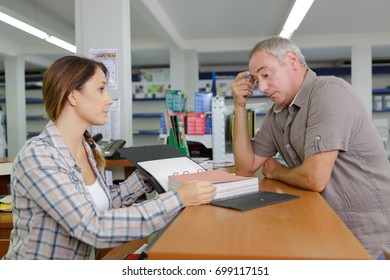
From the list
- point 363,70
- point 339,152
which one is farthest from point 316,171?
point 363,70

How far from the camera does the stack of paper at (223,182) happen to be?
1.30m

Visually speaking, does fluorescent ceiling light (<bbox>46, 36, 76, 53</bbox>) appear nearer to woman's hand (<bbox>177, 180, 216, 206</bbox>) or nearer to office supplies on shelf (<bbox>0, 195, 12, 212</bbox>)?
office supplies on shelf (<bbox>0, 195, 12, 212</bbox>)

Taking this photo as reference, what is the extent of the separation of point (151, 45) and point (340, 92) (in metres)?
6.33

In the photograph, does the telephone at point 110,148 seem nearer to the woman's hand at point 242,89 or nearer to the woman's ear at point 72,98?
the woman's hand at point 242,89

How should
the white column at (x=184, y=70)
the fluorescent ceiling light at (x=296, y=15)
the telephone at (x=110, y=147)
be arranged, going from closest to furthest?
the telephone at (x=110, y=147) → the fluorescent ceiling light at (x=296, y=15) → the white column at (x=184, y=70)

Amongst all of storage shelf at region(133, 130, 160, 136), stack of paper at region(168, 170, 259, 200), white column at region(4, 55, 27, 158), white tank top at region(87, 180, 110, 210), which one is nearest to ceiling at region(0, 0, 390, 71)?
white column at region(4, 55, 27, 158)

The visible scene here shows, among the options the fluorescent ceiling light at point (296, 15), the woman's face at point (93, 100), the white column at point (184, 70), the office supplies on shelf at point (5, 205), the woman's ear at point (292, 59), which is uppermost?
the fluorescent ceiling light at point (296, 15)

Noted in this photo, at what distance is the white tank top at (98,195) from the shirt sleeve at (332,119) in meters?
0.84

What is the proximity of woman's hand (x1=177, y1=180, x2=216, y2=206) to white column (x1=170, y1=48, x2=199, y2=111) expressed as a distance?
19.9 feet

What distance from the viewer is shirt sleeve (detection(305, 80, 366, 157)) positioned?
4.87 ft

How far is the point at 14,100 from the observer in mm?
8031

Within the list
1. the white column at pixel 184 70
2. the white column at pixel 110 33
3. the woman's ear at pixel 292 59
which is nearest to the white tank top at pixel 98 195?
the woman's ear at pixel 292 59

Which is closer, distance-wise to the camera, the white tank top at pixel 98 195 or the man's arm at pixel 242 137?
the white tank top at pixel 98 195
